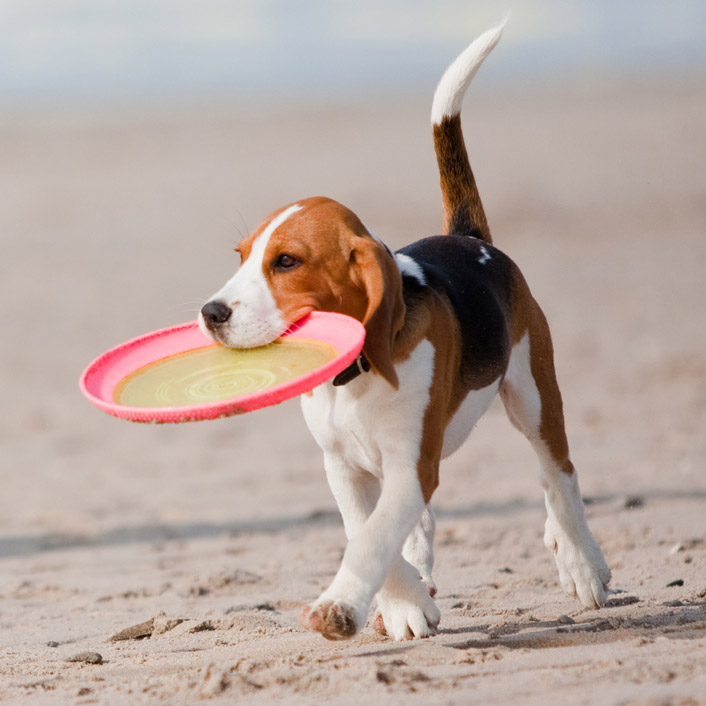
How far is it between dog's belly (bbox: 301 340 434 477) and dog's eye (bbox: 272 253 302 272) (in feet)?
1.59

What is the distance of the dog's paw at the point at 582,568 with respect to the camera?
522 centimetres

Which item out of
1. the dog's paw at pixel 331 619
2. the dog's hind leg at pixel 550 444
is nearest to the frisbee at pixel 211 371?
the dog's paw at pixel 331 619

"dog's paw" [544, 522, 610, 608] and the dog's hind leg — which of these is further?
the dog's hind leg

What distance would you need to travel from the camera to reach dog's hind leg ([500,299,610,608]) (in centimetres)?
534

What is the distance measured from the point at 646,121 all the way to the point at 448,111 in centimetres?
3691

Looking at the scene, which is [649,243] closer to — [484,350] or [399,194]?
[399,194]

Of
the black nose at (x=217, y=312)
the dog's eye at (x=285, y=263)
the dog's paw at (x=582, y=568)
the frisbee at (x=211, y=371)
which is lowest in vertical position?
the dog's paw at (x=582, y=568)

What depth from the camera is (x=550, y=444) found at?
542cm

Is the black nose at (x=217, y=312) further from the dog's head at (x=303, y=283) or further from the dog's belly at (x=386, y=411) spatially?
the dog's belly at (x=386, y=411)

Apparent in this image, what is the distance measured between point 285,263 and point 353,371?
1.51 feet

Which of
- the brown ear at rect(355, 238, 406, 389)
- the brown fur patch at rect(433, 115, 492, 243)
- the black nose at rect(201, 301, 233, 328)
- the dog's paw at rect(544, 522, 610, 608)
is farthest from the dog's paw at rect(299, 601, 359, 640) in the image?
the brown fur patch at rect(433, 115, 492, 243)

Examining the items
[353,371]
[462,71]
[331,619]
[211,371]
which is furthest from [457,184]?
[331,619]

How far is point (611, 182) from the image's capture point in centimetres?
2692

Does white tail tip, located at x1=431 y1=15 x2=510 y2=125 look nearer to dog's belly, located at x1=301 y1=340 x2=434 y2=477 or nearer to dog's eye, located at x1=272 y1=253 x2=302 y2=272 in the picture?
dog's belly, located at x1=301 y1=340 x2=434 y2=477
